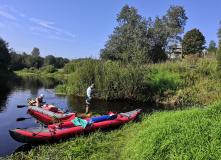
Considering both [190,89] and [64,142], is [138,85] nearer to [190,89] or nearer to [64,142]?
[190,89]

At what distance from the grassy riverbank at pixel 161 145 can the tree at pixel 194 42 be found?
34604mm

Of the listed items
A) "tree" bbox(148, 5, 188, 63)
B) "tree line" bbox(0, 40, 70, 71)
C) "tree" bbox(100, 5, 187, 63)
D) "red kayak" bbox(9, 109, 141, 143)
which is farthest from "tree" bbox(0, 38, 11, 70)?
"red kayak" bbox(9, 109, 141, 143)

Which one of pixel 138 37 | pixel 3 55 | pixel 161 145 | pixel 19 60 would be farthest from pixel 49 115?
pixel 19 60

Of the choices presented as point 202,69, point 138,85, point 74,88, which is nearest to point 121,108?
point 138,85

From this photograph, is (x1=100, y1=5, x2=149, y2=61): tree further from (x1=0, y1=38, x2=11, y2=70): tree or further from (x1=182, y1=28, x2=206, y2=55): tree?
(x1=0, y1=38, x2=11, y2=70): tree

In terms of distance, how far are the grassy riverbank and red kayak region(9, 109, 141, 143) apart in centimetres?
33

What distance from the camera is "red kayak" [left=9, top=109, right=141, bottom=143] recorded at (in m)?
5.35

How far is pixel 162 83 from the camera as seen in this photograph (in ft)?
45.6

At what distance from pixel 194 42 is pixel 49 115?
120 ft

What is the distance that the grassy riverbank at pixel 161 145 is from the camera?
10.7ft

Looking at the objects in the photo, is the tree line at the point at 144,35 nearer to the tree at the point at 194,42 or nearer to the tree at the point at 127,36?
the tree at the point at 127,36

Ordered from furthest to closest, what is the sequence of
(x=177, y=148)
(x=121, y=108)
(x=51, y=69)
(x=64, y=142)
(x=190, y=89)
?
(x=51, y=69), (x=190, y=89), (x=121, y=108), (x=64, y=142), (x=177, y=148)

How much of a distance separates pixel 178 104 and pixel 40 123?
380 inches

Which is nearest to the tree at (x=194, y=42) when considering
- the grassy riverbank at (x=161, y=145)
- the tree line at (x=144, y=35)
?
the tree line at (x=144, y=35)
